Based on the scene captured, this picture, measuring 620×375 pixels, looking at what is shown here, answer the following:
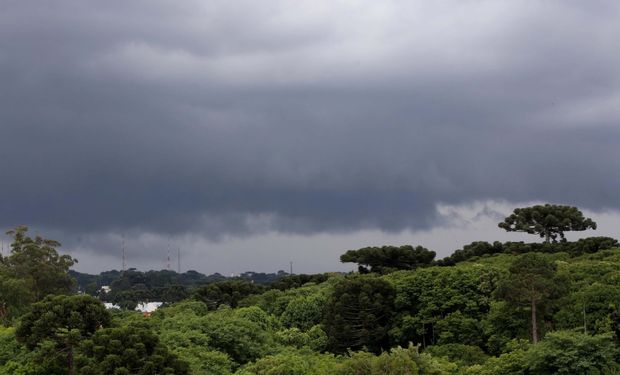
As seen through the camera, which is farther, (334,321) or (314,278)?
(314,278)

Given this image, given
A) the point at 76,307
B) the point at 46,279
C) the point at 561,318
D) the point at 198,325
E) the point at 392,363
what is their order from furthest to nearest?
the point at 46,279, the point at 561,318, the point at 198,325, the point at 76,307, the point at 392,363

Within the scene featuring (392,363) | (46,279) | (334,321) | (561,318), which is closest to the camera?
(392,363)

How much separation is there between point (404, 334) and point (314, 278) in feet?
117

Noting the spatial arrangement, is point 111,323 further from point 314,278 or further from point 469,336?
point 314,278

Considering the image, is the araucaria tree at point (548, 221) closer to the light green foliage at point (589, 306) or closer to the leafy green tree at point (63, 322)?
the light green foliage at point (589, 306)

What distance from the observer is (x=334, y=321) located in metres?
68.4

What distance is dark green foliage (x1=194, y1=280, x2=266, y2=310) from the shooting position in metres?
95.9

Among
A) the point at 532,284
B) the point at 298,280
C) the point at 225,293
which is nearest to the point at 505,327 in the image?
the point at 532,284

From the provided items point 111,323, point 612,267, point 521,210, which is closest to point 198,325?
point 111,323

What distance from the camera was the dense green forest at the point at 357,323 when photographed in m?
39.5

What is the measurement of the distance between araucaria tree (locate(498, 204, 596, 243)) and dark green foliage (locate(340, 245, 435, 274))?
59.6 feet

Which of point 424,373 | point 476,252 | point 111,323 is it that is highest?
point 476,252

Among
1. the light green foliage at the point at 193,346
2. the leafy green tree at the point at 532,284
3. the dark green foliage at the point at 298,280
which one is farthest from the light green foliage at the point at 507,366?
the dark green foliage at the point at 298,280

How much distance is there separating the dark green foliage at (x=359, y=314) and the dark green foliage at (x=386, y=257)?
29.3 metres
